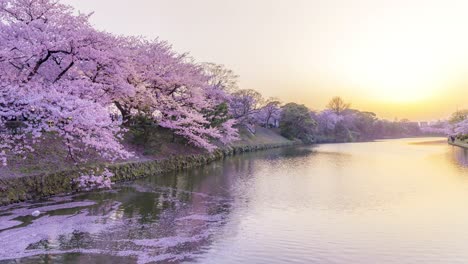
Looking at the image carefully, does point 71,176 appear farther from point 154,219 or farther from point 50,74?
point 154,219

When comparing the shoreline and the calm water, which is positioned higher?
the shoreline

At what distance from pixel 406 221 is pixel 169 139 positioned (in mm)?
18770

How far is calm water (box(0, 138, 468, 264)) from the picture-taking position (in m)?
7.70

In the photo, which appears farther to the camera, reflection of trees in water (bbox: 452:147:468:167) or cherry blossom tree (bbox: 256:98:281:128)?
cherry blossom tree (bbox: 256:98:281:128)

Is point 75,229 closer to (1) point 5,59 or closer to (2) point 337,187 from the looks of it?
(1) point 5,59

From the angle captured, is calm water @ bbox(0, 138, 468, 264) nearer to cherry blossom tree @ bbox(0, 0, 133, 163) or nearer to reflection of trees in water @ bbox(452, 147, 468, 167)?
cherry blossom tree @ bbox(0, 0, 133, 163)

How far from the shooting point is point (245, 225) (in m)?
10.1

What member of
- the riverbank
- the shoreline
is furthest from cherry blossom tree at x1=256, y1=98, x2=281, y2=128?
the shoreline

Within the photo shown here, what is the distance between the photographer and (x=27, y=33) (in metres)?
13.8

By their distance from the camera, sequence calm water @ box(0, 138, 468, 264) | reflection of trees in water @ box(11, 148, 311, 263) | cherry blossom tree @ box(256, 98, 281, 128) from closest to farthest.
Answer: calm water @ box(0, 138, 468, 264) < reflection of trees in water @ box(11, 148, 311, 263) < cherry blossom tree @ box(256, 98, 281, 128)

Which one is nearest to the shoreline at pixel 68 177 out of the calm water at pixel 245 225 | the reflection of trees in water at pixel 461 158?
the calm water at pixel 245 225

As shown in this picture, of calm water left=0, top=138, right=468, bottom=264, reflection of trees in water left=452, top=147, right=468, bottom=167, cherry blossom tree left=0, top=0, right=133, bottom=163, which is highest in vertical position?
cherry blossom tree left=0, top=0, right=133, bottom=163

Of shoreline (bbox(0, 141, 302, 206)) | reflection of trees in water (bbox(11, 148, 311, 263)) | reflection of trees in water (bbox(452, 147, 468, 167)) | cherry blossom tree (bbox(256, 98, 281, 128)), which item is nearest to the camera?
reflection of trees in water (bbox(11, 148, 311, 263))

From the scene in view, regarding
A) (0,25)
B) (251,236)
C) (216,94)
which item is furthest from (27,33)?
(216,94)
